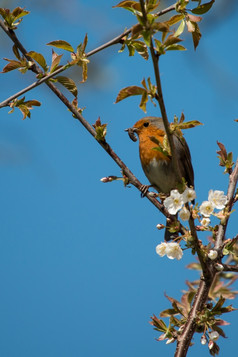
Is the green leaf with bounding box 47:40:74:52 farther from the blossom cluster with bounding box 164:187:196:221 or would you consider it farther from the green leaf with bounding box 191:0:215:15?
the blossom cluster with bounding box 164:187:196:221

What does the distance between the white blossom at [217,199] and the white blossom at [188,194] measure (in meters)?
0.15

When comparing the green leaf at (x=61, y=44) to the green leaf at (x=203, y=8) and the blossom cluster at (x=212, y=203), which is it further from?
the blossom cluster at (x=212, y=203)

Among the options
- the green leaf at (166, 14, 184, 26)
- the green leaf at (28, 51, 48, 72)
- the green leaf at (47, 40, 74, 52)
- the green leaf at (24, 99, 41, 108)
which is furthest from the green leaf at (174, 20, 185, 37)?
the green leaf at (24, 99, 41, 108)

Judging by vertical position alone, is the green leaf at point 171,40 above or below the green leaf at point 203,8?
below

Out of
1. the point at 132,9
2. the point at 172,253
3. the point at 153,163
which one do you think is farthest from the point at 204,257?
the point at 153,163

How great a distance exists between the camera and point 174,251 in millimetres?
1850

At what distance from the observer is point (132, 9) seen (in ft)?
5.14

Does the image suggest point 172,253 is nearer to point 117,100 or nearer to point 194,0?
point 117,100

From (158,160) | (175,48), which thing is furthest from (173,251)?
(158,160)

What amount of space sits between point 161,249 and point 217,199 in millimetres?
305

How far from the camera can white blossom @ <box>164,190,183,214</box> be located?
1688mm

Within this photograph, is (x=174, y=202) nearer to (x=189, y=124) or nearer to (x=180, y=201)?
(x=180, y=201)

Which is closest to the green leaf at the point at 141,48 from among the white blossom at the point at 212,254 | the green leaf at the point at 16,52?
the green leaf at the point at 16,52

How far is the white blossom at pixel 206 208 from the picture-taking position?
1.76 m
